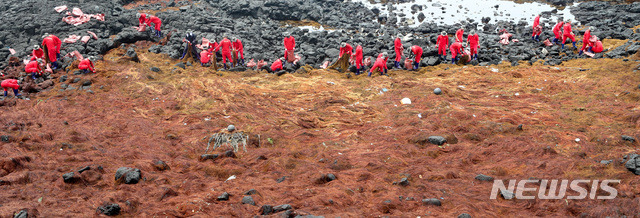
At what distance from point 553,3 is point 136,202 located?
29.2 meters

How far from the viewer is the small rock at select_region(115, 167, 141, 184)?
6.32 m

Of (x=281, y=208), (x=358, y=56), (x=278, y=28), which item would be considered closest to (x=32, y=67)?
(x=358, y=56)

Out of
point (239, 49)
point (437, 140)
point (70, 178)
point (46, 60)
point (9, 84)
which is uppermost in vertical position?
point (437, 140)

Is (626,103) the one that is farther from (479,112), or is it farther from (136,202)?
(136,202)

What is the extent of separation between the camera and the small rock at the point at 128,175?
6.32 meters

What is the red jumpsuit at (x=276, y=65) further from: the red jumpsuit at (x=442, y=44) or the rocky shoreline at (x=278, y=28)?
the red jumpsuit at (x=442, y=44)

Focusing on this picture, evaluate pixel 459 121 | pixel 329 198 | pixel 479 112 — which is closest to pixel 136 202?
pixel 329 198

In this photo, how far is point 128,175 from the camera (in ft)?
20.9

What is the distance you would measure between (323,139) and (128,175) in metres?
4.12

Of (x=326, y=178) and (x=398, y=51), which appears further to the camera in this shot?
(x=398, y=51)

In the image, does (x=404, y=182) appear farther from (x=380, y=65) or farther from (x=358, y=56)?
(x=358, y=56)

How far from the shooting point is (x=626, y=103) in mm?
9469

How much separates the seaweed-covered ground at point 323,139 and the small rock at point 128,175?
0.38 feet

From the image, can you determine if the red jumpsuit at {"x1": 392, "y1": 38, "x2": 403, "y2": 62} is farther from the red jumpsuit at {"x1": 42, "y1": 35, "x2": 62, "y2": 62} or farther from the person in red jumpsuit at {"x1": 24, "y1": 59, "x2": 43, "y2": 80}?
the red jumpsuit at {"x1": 42, "y1": 35, "x2": 62, "y2": 62}
